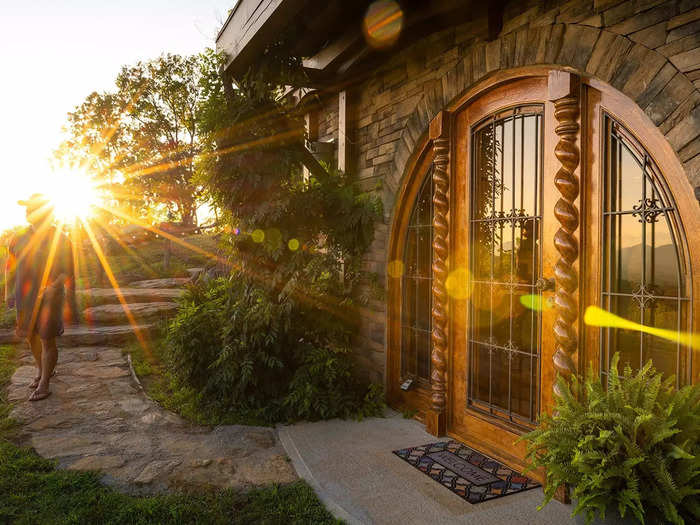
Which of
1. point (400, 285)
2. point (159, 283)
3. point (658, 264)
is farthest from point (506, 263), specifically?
point (159, 283)

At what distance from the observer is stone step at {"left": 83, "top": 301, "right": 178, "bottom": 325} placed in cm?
840

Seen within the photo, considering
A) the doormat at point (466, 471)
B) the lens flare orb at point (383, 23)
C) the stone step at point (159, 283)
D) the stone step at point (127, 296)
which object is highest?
the lens flare orb at point (383, 23)

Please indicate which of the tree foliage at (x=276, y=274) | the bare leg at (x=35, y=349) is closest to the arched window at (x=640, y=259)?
the tree foliage at (x=276, y=274)

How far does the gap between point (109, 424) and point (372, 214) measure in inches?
120

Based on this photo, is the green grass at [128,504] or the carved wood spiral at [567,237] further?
the carved wood spiral at [567,237]

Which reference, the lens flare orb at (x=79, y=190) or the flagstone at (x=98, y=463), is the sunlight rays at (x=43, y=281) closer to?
the flagstone at (x=98, y=463)

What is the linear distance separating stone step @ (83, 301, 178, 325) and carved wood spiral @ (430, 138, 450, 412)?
585 cm

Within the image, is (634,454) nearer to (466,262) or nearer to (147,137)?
(466,262)

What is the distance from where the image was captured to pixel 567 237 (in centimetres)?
321

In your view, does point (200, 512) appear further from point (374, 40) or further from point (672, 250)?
point (374, 40)

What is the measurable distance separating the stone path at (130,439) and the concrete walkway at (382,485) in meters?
0.23

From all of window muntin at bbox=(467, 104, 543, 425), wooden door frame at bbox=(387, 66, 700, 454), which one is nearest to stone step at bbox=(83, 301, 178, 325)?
wooden door frame at bbox=(387, 66, 700, 454)

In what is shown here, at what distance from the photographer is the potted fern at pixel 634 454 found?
2.08m

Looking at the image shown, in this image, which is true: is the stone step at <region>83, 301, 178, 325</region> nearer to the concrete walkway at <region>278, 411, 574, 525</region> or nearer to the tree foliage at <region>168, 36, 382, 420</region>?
the tree foliage at <region>168, 36, 382, 420</region>
